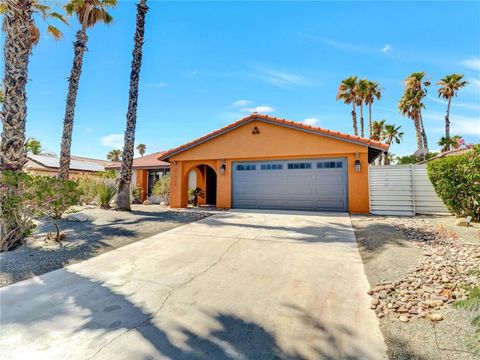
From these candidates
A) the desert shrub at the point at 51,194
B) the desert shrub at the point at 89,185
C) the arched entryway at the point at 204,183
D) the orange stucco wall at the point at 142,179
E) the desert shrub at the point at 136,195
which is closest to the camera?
the desert shrub at the point at 51,194

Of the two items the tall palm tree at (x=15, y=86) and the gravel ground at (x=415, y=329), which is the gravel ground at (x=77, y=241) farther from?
the gravel ground at (x=415, y=329)

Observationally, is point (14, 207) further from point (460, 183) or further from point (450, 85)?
point (450, 85)

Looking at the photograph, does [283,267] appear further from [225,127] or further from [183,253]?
[225,127]

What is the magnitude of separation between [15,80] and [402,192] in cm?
1598

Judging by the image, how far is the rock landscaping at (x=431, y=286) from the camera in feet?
10.9

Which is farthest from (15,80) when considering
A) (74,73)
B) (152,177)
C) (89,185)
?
(152,177)

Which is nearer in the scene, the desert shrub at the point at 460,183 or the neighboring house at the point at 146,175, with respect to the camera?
the desert shrub at the point at 460,183

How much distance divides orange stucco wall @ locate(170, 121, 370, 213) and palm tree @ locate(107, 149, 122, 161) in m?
35.0

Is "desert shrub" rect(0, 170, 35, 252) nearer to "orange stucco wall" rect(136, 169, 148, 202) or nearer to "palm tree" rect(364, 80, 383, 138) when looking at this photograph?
"orange stucco wall" rect(136, 169, 148, 202)

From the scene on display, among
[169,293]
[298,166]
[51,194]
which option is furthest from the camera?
[298,166]

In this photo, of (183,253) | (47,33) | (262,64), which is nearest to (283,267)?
(183,253)

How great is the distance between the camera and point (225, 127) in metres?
14.5

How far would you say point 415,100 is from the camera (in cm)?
2972

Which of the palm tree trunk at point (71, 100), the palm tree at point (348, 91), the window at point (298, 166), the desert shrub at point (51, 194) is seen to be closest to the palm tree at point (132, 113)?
the palm tree trunk at point (71, 100)
